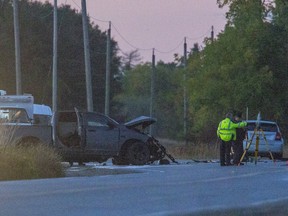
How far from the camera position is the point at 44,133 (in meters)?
22.2

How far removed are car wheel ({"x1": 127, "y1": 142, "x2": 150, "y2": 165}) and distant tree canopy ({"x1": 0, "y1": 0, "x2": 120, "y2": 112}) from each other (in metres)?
32.0

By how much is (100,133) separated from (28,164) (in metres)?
5.30

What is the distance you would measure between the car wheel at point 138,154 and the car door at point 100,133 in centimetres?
48

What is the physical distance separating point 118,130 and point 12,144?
4493 millimetres

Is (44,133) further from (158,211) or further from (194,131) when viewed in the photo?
(194,131)

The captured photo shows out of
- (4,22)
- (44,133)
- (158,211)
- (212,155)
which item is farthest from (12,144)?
(4,22)

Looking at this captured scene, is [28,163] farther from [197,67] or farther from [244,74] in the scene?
[197,67]

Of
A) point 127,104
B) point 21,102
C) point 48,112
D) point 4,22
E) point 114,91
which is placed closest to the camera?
point 21,102

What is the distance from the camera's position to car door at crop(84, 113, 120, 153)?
75.3ft

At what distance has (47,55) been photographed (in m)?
56.7

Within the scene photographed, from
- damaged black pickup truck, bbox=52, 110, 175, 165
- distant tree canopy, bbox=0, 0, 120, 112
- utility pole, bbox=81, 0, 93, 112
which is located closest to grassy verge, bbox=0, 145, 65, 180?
damaged black pickup truck, bbox=52, 110, 175, 165

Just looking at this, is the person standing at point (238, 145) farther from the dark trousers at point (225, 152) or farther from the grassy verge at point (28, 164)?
the grassy verge at point (28, 164)

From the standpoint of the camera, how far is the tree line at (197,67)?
133 feet

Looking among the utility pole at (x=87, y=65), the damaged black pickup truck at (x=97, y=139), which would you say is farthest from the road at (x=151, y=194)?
the utility pole at (x=87, y=65)
